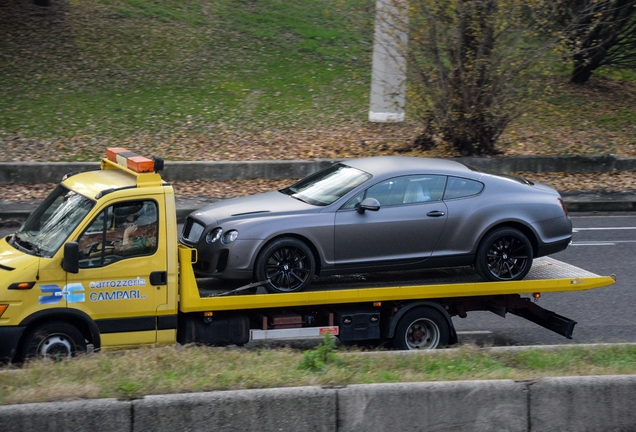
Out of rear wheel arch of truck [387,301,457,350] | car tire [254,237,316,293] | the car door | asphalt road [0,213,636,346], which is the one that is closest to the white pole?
asphalt road [0,213,636,346]

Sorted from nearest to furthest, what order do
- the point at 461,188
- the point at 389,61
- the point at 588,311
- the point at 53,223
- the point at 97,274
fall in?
the point at 97,274 → the point at 53,223 → the point at 461,188 → the point at 588,311 → the point at 389,61

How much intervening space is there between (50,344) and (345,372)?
8.99ft

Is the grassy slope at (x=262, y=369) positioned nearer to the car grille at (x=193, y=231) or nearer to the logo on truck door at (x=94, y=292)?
the logo on truck door at (x=94, y=292)

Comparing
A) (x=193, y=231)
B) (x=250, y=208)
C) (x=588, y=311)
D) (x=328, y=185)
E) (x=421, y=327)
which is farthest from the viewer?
(x=588, y=311)

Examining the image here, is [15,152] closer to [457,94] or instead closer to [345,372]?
[457,94]

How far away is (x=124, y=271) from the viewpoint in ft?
22.2

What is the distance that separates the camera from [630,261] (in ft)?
39.9

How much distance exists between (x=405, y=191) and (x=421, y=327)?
4.59 feet

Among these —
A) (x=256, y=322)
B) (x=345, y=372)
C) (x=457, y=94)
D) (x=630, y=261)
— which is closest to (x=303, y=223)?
(x=256, y=322)

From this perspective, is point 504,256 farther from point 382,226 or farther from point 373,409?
point 373,409

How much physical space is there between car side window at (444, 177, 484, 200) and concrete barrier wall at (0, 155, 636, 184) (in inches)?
332

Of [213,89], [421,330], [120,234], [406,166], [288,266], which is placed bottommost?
[421,330]

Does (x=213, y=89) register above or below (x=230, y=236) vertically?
above

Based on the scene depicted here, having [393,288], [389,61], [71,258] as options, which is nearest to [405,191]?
[393,288]
